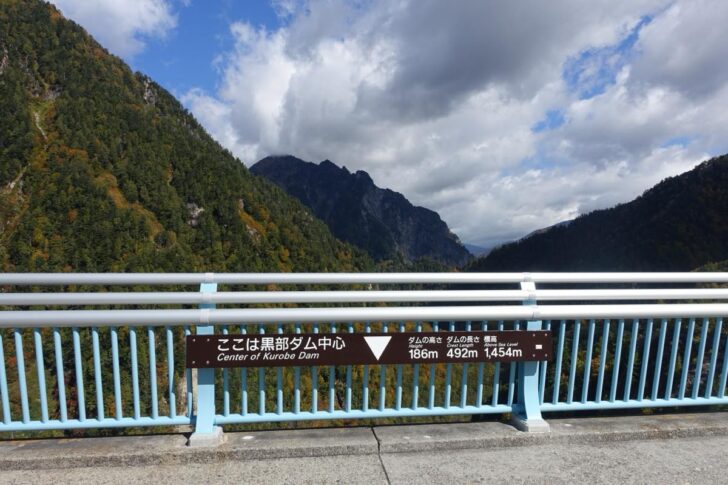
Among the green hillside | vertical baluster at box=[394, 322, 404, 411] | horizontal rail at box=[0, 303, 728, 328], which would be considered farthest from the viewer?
the green hillside

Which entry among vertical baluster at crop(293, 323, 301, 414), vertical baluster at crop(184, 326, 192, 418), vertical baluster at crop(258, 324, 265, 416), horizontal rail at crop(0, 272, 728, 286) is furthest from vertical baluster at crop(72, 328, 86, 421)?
vertical baluster at crop(293, 323, 301, 414)

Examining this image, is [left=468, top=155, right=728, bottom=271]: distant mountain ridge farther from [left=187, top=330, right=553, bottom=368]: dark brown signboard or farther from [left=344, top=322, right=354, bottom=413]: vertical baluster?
[left=344, top=322, right=354, bottom=413]: vertical baluster

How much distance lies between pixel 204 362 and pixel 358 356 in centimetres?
121

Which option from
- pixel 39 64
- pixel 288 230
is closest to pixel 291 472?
pixel 288 230

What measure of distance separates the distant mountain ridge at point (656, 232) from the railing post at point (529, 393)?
410ft

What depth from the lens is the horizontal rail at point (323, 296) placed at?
3410mm

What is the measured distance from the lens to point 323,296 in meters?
3.69

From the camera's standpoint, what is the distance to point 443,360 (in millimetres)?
3717

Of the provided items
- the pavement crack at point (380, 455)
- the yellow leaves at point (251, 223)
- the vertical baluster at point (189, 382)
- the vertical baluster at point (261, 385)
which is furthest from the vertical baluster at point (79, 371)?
the yellow leaves at point (251, 223)

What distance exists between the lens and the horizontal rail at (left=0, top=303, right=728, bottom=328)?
3.36m

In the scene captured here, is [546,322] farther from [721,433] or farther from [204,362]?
[204,362]

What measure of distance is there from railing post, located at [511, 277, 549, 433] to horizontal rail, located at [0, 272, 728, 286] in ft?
1.26

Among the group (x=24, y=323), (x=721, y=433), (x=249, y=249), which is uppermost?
(x=24, y=323)

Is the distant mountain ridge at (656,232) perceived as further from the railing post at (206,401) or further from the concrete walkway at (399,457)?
the railing post at (206,401)
